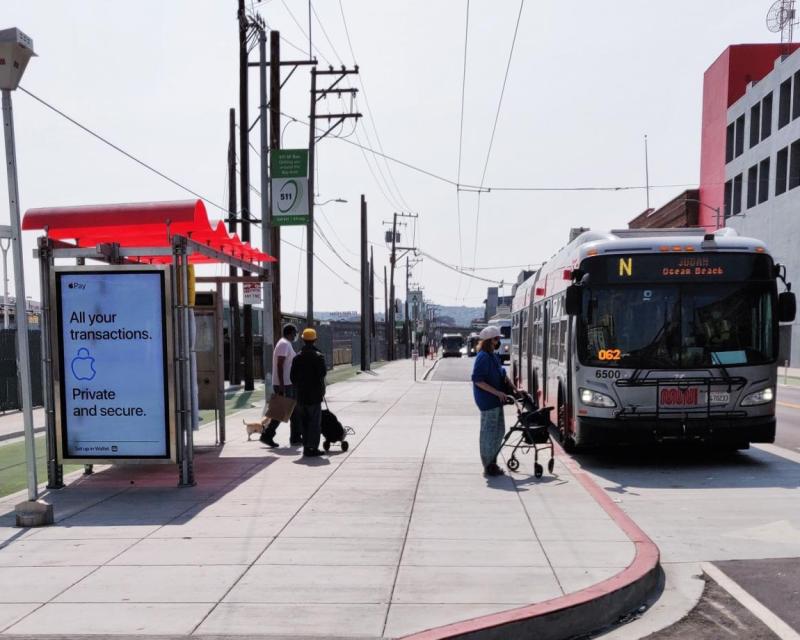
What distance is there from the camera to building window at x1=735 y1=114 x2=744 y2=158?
5306cm

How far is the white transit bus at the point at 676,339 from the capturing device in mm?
9750

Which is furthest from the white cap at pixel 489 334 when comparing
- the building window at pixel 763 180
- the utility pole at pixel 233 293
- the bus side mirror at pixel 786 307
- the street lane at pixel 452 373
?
the building window at pixel 763 180

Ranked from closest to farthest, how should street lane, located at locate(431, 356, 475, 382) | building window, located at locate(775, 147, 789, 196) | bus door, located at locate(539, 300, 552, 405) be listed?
bus door, located at locate(539, 300, 552, 405), street lane, located at locate(431, 356, 475, 382), building window, located at locate(775, 147, 789, 196)

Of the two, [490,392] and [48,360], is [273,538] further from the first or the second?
[48,360]

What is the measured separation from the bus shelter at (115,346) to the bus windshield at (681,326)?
525 centimetres

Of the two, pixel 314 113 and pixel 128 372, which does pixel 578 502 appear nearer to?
pixel 128 372

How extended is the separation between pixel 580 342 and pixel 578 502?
287 centimetres

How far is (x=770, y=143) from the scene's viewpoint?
47062mm

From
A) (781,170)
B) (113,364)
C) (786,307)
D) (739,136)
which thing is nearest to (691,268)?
(786,307)

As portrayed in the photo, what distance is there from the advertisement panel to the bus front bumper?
17.6 feet

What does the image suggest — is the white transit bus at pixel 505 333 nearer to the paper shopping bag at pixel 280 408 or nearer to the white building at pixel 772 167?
the white building at pixel 772 167

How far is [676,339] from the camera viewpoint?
989 centimetres

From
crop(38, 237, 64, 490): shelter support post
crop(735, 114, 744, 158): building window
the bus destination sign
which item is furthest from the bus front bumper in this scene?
crop(735, 114, 744, 158): building window

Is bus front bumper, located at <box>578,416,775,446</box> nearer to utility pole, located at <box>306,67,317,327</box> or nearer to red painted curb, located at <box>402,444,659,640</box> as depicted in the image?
red painted curb, located at <box>402,444,659,640</box>
